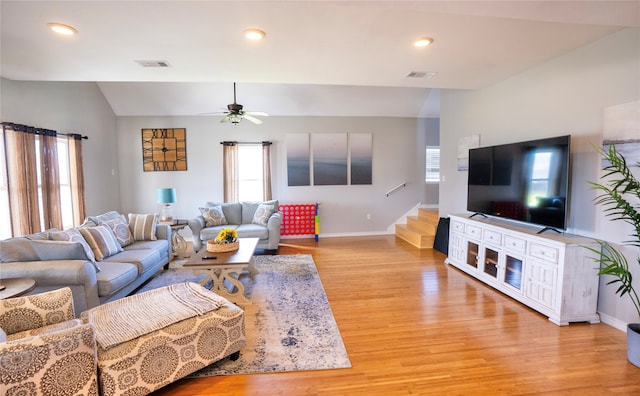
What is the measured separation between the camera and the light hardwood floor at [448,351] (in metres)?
1.96

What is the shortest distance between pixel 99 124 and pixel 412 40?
5.73m

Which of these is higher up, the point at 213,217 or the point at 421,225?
the point at 213,217

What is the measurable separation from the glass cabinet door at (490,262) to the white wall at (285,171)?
3164 millimetres

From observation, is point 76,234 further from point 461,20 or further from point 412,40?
point 461,20

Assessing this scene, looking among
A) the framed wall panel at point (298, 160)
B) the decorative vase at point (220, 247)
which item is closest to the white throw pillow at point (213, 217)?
the framed wall panel at point (298, 160)

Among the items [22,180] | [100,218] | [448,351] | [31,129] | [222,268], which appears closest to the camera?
[448,351]

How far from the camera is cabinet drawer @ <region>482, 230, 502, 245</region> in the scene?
137 inches

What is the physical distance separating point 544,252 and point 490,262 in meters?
0.81

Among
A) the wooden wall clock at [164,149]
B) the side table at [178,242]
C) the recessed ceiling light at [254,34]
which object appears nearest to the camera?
the recessed ceiling light at [254,34]

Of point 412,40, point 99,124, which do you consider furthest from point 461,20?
point 99,124

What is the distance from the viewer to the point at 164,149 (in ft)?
20.5

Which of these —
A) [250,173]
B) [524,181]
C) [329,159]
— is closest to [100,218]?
[250,173]

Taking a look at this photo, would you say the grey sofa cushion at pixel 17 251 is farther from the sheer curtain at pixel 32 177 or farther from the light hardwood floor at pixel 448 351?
the light hardwood floor at pixel 448 351

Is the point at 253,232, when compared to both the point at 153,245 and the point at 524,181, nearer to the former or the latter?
the point at 153,245
